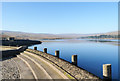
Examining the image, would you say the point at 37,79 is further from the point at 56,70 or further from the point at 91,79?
the point at 91,79

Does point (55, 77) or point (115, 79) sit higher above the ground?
point (55, 77)

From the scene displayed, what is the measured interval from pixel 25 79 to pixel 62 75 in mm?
3239

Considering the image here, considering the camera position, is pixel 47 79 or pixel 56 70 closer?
pixel 47 79

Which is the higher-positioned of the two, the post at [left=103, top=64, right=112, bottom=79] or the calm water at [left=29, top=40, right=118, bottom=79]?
the post at [left=103, top=64, right=112, bottom=79]

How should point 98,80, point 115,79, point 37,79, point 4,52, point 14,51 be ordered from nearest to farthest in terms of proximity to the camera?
point 37,79 < point 98,80 < point 115,79 < point 4,52 < point 14,51

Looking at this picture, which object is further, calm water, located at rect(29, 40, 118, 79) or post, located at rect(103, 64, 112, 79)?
calm water, located at rect(29, 40, 118, 79)

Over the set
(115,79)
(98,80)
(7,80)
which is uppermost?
(7,80)

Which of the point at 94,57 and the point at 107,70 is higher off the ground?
the point at 107,70

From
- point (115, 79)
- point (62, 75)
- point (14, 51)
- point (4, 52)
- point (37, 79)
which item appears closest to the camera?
point (37, 79)

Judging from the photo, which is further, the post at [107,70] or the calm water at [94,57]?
the calm water at [94,57]

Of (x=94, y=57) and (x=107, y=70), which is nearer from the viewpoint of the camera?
(x=107, y=70)

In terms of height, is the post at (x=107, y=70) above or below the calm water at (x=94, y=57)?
above

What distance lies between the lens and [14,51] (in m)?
18.1

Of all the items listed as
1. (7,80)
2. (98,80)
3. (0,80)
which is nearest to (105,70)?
(98,80)
